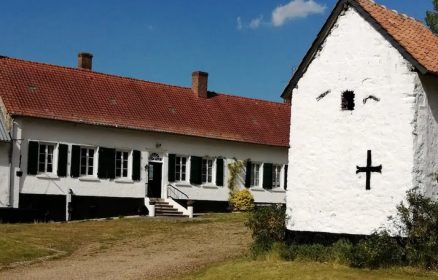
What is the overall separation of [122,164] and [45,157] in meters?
3.74

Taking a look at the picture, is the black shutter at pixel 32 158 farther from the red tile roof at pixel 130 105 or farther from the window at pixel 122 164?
the window at pixel 122 164

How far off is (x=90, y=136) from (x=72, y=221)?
386cm

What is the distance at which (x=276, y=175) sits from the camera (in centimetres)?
3706

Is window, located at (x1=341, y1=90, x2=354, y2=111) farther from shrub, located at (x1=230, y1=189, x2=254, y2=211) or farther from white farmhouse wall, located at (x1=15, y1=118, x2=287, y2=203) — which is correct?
shrub, located at (x1=230, y1=189, x2=254, y2=211)

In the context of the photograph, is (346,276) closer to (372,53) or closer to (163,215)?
(372,53)

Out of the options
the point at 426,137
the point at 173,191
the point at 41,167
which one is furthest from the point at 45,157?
the point at 426,137

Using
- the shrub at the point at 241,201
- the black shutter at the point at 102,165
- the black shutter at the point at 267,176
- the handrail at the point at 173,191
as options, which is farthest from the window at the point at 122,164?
the black shutter at the point at 267,176

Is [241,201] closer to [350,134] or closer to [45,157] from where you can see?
[45,157]

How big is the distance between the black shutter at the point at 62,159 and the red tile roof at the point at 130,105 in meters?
1.22

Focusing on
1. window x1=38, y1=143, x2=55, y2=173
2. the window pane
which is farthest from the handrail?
the window pane

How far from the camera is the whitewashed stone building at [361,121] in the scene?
14.9 m

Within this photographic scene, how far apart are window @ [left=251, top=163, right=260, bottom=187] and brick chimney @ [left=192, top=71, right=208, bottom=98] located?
15.5 ft

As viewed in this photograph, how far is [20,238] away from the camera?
21688 mm

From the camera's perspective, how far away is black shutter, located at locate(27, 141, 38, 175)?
28609 millimetres
